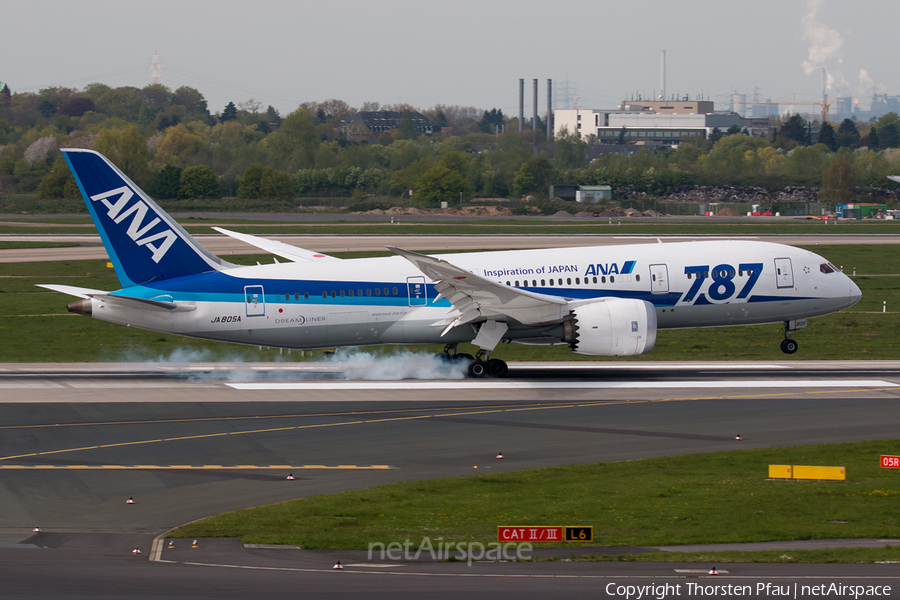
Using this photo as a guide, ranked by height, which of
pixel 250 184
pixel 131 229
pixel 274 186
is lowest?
pixel 131 229

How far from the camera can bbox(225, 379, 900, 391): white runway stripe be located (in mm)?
33875

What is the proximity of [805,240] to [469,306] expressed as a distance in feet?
219

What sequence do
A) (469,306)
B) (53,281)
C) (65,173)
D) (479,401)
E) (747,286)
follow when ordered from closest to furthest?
(479,401) → (469,306) → (747,286) → (53,281) → (65,173)

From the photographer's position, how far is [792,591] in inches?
538

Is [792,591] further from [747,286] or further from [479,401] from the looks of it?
[747,286]

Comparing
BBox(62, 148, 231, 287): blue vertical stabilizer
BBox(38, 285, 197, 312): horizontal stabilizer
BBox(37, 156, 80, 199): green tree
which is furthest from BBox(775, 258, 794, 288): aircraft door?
BBox(37, 156, 80, 199): green tree

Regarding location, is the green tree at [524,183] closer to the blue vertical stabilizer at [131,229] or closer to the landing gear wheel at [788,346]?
the landing gear wheel at [788,346]

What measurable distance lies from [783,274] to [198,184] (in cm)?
13073

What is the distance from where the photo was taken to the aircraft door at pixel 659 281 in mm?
36188

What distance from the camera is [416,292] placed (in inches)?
1406

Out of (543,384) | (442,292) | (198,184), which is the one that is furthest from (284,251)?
(198,184)

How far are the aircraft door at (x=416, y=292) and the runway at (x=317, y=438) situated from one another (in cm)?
313

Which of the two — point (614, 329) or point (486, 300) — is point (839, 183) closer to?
point (614, 329)

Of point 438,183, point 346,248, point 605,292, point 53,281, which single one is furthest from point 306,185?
point 605,292
